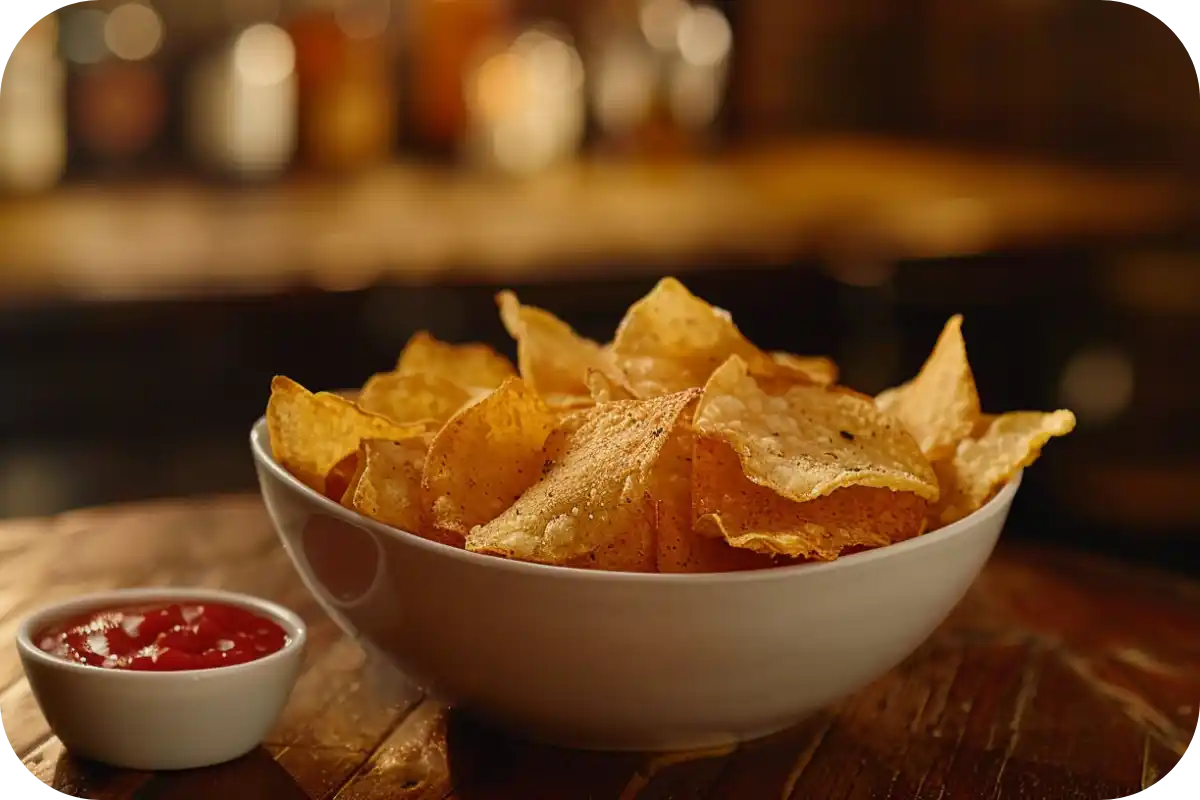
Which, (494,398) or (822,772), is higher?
(494,398)

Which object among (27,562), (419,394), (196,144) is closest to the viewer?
(419,394)

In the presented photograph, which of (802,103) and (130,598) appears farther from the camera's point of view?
(802,103)

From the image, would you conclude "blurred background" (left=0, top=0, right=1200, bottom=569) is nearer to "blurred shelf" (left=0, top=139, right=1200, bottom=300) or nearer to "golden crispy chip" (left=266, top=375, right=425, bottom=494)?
"blurred shelf" (left=0, top=139, right=1200, bottom=300)

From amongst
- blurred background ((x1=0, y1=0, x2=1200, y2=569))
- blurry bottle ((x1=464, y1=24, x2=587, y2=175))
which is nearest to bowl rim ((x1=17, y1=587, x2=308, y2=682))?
blurred background ((x1=0, y1=0, x2=1200, y2=569))

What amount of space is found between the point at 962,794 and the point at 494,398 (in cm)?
38

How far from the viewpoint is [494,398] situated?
3.10 ft

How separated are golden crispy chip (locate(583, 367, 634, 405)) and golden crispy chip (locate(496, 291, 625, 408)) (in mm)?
38

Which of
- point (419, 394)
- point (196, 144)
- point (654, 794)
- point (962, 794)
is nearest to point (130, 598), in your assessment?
point (419, 394)

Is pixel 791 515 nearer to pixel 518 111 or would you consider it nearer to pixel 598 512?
pixel 598 512

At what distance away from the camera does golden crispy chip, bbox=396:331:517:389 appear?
1203 millimetres

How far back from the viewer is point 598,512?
87cm

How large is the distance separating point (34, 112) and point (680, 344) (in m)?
2.04

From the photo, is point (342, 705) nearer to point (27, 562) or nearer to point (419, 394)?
point (419, 394)

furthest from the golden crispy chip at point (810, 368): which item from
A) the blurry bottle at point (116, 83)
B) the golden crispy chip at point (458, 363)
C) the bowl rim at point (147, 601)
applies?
the blurry bottle at point (116, 83)
